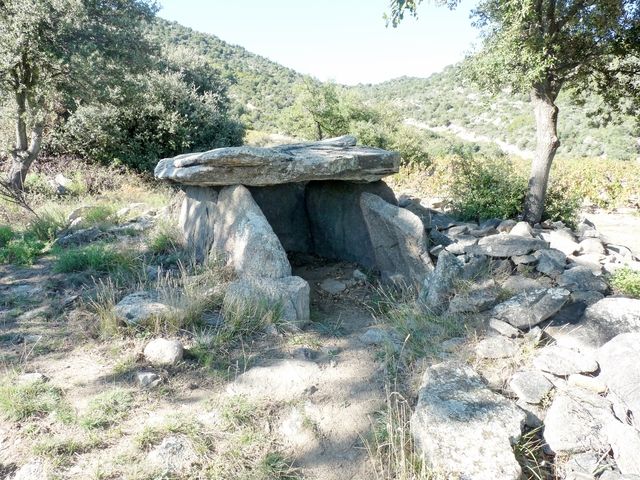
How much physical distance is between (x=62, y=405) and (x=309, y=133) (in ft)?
60.7

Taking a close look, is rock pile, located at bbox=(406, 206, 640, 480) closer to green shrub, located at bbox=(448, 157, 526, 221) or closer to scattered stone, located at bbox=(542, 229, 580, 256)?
scattered stone, located at bbox=(542, 229, 580, 256)

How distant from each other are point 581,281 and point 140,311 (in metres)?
4.35

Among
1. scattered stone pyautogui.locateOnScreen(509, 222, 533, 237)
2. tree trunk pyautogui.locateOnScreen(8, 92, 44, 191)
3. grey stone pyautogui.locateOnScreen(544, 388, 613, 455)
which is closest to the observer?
grey stone pyautogui.locateOnScreen(544, 388, 613, 455)

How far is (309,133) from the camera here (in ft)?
68.2

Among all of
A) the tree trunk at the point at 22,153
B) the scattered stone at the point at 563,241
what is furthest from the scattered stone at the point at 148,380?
the tree trunk at the point at 22,153

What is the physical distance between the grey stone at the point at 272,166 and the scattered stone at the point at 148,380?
2.67 m

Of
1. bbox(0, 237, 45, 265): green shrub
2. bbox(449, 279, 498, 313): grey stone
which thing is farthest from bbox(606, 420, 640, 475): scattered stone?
bbox(0, 237, 45, 265): green shrub

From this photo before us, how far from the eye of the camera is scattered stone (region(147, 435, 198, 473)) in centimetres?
282

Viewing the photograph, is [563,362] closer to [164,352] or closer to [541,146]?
[164,352]

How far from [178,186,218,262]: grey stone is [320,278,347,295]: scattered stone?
5.23 feet

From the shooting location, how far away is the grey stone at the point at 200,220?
6160mm

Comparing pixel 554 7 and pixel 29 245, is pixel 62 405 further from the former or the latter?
pixel 554 7

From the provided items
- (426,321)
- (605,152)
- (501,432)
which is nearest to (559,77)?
(426,321)

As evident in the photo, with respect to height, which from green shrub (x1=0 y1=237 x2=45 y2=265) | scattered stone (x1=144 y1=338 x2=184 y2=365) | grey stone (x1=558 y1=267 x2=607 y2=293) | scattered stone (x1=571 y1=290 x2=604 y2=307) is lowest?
scattered stone (x1=144 y1=338 x2=184 y2=365)
